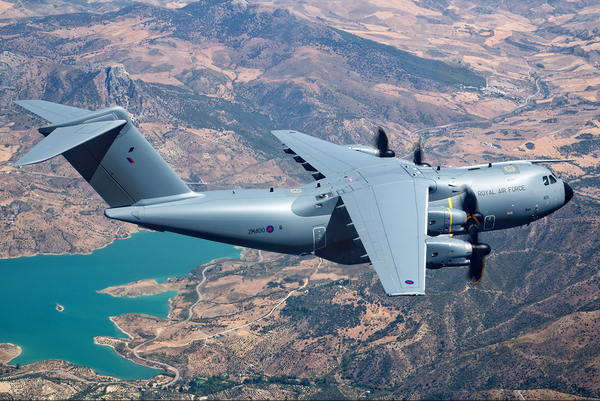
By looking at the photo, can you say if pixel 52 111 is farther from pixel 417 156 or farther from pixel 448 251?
pixel 417 156

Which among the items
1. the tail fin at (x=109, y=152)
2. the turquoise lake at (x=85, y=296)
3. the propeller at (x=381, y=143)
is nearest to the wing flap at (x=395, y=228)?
the propeller at (x=381, y=143)

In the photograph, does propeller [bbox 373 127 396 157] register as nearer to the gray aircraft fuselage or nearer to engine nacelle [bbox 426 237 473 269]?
the gray aircraft fuselage

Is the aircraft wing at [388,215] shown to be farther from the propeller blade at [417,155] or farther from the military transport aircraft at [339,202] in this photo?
the propeller blade at [417,155]

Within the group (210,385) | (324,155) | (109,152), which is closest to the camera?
(109,152)

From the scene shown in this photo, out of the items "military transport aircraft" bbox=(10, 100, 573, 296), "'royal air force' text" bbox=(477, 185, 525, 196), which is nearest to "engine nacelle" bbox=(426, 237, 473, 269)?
"military transport aircraft" bbox=(10, 100, 573, 296)

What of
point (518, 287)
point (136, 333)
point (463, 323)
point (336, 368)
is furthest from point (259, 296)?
point (518, 287)

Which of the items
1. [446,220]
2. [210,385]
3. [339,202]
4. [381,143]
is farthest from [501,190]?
[210,385]
